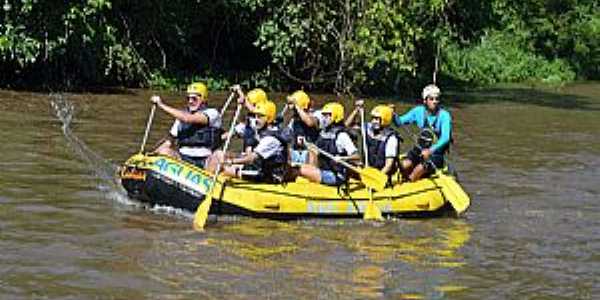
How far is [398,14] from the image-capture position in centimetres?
2328

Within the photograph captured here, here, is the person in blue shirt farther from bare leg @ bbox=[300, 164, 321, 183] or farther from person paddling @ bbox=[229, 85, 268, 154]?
person paddling @ bbox=[229, 85, 268, 154]

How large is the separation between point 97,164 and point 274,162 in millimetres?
3556

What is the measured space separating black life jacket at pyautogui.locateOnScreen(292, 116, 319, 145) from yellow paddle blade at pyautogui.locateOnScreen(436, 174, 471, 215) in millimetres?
1409

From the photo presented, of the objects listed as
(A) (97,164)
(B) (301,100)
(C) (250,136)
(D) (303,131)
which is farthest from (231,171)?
(A) (97,164)

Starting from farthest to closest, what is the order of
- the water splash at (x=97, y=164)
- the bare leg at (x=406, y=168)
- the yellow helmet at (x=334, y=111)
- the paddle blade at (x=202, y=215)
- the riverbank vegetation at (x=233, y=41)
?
the riverbank vegetation at (x=233, y=41), the bare leg at (x=406, y=168), the water splash at (x=97, y=164), the yellow helmet at (x=334, y=111), the paddle blade at (x=202, y=215)

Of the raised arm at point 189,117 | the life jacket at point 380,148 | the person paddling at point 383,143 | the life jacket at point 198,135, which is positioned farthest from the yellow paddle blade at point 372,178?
the raised arm at point 189,117

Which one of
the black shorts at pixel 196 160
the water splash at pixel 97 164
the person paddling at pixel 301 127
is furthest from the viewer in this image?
the water splash at pixel 97 164

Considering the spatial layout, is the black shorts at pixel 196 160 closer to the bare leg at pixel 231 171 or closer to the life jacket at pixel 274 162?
the bare leg at pixel 231 171

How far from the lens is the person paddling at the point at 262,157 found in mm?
10484

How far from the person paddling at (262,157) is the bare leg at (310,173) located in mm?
254

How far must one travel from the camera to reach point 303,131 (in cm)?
1144

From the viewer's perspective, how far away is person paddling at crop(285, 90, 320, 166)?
1132 cm

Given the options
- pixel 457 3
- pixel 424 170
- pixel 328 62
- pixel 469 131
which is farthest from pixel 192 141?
pixel 457 3

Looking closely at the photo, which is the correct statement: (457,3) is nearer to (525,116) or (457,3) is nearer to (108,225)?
(525,116)
